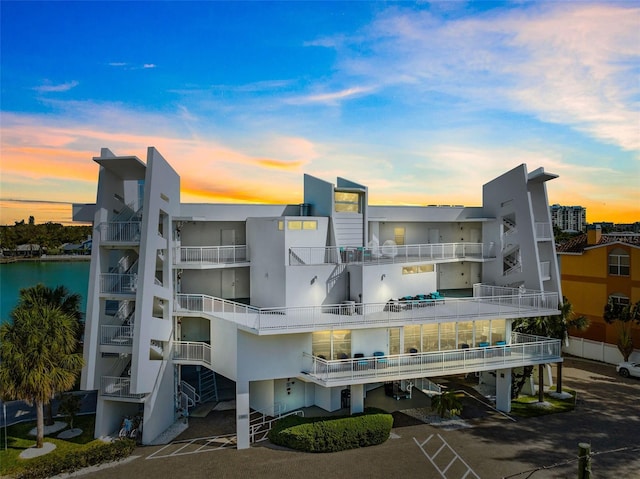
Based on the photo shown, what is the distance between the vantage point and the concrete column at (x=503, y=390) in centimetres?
2241

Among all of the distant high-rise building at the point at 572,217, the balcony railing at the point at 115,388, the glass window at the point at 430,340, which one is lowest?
the balcony railing at the point at 115,388

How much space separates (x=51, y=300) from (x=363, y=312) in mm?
14806

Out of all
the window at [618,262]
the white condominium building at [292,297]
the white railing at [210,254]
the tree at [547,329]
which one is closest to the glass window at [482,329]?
the white condominium building at [292,297]

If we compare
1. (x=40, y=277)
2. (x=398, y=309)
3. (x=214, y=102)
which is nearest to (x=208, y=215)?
(x=214, y=102)

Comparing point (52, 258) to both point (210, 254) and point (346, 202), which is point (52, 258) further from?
point (346, 202)

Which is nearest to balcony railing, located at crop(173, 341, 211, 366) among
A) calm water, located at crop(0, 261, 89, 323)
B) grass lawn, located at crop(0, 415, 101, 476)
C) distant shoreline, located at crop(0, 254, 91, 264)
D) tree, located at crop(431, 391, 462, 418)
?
grass lawn, located at crop(0, 415, 101, 476)

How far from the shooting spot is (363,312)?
21.8m

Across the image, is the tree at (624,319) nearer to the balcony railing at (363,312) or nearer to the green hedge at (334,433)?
the balcony railing at (363,312)

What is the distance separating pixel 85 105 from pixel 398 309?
61.1 ft

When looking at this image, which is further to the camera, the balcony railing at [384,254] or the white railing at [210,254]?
the balcony railing at [384,254]

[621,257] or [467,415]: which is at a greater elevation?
[621,257]

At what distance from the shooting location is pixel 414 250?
92.7 ft

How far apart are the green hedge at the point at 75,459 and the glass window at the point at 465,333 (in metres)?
15.9

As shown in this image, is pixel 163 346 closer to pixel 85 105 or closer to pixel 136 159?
pixel 136 159
